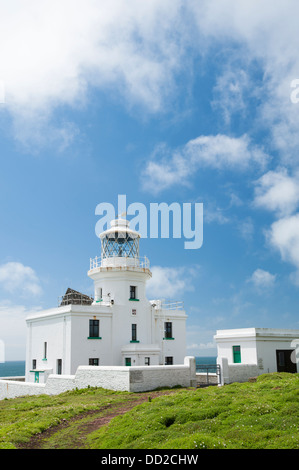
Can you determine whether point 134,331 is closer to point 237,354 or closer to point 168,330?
point 168,330

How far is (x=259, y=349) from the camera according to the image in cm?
3209

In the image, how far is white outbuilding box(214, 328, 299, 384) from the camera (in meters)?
31.8

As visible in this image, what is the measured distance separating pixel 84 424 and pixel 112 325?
1772cm

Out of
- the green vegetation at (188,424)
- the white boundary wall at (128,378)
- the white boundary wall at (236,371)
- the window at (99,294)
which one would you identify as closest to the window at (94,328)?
the window at (99,294)

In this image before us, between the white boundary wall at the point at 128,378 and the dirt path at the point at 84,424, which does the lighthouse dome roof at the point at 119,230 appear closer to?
the white boundary wall at the point at 128,378

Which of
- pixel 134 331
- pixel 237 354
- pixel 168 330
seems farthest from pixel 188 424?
pixel 168 330

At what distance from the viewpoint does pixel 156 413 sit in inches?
611

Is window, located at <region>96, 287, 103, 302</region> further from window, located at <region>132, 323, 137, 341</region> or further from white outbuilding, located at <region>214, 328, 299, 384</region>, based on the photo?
white outbuilding, located at <region>214, 328, 299, 384</region>

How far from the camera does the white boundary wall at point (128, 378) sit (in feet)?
81.1

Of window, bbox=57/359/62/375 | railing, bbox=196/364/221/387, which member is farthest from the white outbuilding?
window, bbox=57/359/62/375

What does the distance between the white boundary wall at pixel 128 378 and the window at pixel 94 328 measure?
15.7ft
